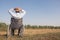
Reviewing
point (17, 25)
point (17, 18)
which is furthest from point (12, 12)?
point (17, 25)

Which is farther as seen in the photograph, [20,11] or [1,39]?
[20,11]

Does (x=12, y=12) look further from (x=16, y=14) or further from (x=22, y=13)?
(x=22, y=13)

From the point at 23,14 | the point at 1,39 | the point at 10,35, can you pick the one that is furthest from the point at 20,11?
the point at 1,39

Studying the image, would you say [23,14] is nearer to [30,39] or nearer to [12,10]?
[12,10]

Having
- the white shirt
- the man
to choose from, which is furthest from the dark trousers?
the white shirt

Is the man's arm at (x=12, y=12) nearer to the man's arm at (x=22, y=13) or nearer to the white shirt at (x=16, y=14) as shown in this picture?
the white shirt at (x=16, y=14)

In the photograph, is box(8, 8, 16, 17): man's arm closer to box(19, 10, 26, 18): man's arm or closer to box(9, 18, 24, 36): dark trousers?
box(9, 18, 24, 36): dark trousers

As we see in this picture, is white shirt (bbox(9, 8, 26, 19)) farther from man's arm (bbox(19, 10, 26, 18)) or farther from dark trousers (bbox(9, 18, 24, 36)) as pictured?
dark trousers (bbox(9, 18, 24, 36))

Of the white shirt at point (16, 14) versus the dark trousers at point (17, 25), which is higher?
the white shirt at point (16, 14)

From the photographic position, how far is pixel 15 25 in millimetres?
12812

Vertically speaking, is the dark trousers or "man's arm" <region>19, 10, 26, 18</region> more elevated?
"man's arm" <region>19, 10, 26, 18</region>

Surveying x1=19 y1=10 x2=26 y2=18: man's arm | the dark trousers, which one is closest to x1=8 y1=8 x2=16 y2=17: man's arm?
the dark trousers

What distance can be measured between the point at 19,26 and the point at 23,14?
69 centimetres

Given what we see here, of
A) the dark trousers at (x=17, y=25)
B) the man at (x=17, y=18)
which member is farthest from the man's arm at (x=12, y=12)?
the dark trousers at (x=17, y=25)
